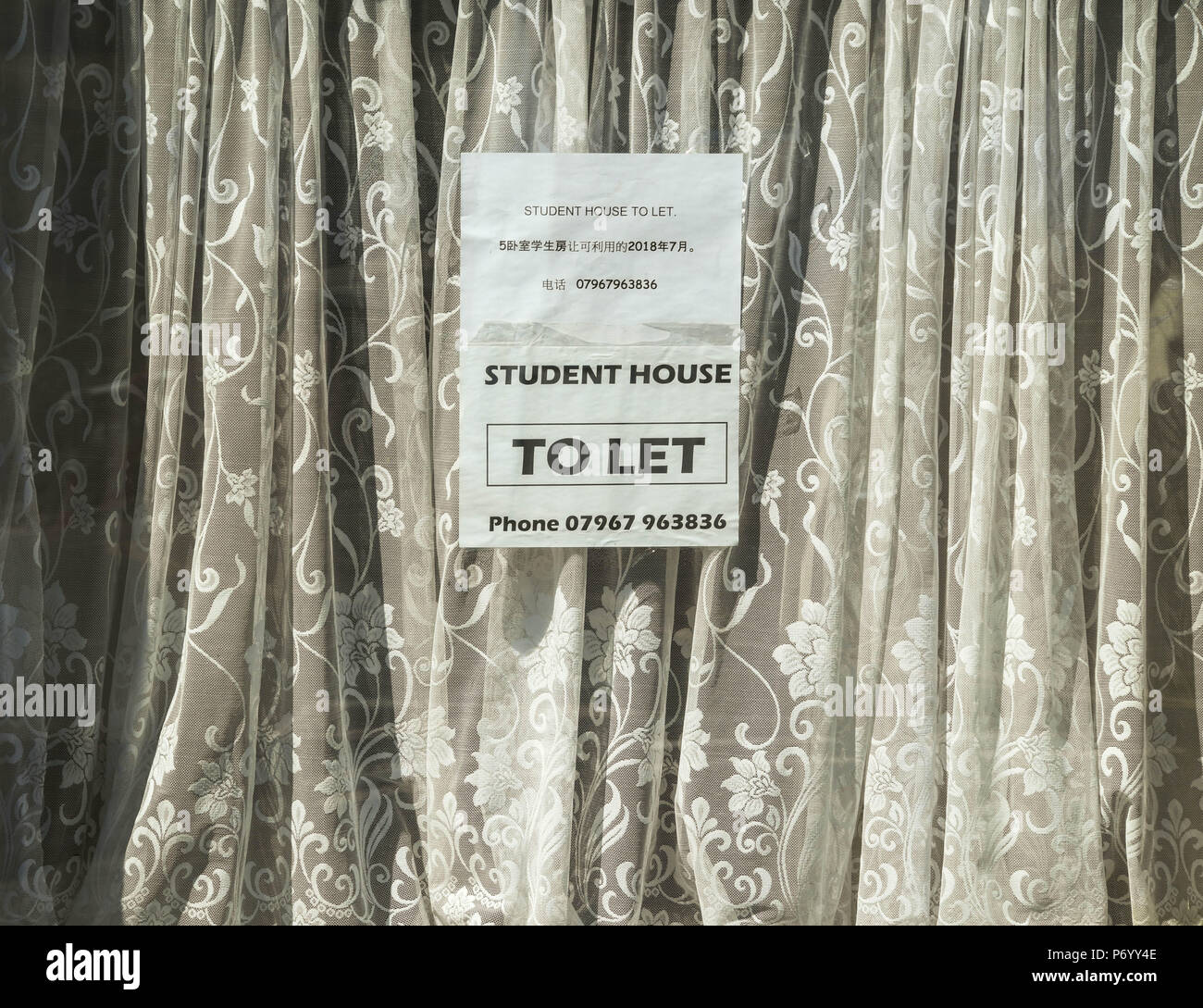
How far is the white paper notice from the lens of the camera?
142cm

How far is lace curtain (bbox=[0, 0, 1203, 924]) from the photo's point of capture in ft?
4.62

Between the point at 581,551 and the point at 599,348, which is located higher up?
the point at 599,348

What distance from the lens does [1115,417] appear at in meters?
1.48

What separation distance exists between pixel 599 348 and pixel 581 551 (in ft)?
1.09

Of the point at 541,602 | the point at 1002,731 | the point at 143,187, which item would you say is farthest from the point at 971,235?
the point at 143,187

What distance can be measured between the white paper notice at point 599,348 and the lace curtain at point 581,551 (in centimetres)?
5

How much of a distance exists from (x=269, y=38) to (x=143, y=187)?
1.03 ft

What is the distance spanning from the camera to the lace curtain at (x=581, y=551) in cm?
141

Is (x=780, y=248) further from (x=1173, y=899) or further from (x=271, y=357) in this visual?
(x=1173, y=899)

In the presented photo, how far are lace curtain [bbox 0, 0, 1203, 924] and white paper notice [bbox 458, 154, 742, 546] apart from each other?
0.05 meters

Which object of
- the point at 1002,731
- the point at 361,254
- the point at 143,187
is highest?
the point at 143,187

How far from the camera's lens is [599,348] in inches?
56.4

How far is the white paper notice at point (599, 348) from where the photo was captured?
1422 millimetres

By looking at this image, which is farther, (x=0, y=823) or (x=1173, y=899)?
(x=1173, y=899)
